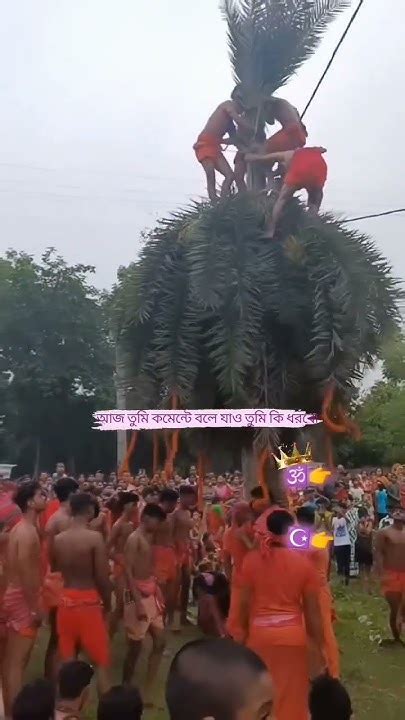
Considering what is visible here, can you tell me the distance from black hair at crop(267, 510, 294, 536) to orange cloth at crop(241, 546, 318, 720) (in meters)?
0.09

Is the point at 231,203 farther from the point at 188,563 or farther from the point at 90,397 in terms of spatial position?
the point at 90,397

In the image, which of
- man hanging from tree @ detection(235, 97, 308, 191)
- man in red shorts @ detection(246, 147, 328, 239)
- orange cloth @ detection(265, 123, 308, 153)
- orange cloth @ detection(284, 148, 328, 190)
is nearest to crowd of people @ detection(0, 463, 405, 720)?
man in red shorts @ detection(246, 147, 328, 239)

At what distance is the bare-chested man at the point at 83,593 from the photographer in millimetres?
5762

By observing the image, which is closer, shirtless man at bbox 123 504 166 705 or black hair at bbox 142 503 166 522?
shirtless man at bbox 123 504 166 705

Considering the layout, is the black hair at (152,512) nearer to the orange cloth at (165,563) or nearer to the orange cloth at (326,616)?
the orange cloth at (326,616)

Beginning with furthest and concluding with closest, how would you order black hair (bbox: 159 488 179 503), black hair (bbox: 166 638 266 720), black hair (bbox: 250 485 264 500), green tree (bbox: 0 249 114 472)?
green tree (bbox: 0 249 114 472)
black hair (bbox: 159 488 179 503)
black hair (bbox: 250 485 264 500)
black hair (bbox: 166 638 266 720)

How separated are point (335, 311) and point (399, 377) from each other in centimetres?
3673

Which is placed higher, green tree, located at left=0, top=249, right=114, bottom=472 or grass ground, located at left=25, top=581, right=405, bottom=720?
green tree, located at left=0, top=249, right=114, bottom=472

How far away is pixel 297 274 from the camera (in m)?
5.00

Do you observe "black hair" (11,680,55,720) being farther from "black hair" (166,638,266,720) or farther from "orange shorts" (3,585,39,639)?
"orange shorts" (3,585,39,639)

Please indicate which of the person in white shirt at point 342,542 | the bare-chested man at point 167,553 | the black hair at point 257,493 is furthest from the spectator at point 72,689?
the person in white shirt at point 342,542

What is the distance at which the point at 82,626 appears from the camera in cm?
577

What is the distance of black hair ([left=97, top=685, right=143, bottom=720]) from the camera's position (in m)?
2.59

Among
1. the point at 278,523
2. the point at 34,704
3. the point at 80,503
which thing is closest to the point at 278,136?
the point at 278,523
